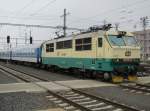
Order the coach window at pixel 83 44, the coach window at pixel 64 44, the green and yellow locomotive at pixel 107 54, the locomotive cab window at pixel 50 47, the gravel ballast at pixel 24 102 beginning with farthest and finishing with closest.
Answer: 1. the locomotive cab window at pixel 50 47
2. the coach window at pixel 64 44
3. the coach window at pixel 83 44
4. the green and yellow locomotive at pixel 107 54
5. the gravel ballast at pixel 24 102

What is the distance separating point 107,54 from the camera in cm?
1869

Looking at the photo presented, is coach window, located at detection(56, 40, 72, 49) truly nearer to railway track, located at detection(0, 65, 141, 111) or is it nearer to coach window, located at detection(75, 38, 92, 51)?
coach window, located at detection(75, 38, 92, 51)

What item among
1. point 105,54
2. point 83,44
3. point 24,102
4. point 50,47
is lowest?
point 24,102

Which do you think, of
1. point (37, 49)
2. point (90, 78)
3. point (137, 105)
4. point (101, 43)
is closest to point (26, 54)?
point (37, 49)

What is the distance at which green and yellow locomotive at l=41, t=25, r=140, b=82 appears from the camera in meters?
18.7

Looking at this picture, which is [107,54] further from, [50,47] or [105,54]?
[50,47]

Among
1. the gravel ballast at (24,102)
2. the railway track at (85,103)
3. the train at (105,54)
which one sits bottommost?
the gravel ballast at (24,102)

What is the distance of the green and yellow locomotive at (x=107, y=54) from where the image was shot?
1867 centimetres

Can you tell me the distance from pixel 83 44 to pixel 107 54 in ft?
10.1

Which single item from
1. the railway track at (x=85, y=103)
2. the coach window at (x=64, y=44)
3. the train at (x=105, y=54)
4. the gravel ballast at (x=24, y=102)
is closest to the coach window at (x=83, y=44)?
the train at (x=105, y=54)

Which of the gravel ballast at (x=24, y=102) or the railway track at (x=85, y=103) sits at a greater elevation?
the railway track at (x=85, y=103)

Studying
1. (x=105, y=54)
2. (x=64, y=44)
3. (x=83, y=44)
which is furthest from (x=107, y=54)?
(x=64, y=44)

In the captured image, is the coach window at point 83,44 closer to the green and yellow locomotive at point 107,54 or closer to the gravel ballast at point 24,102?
the green and yellow locomotive at point 107,54

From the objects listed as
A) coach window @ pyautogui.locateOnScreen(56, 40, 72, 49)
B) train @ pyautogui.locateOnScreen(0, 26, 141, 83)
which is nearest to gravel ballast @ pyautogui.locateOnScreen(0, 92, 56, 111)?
train @ pyautogui.locateOnScreen(0, 26, 141, 83)
